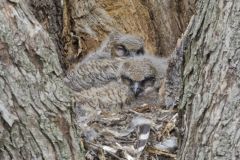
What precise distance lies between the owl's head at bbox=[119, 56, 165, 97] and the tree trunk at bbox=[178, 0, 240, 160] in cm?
220

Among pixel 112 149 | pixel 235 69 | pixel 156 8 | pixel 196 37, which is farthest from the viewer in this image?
pixel 156 8

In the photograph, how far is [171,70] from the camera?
5.48m

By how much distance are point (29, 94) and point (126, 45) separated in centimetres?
321

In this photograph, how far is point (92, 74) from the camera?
5.67 metres

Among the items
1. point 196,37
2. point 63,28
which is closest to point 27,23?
point 196,37

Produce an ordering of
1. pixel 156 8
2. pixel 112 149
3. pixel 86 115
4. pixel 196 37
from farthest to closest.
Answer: pixel 156 8 → pixel 86 115 → pixel 112 149 → pixel 196 37

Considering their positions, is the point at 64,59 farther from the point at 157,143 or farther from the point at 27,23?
the point at 27,23

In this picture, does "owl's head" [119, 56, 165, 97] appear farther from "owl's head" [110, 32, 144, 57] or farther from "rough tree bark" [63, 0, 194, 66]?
"rough tree bark" [63, 0, 194, 66]

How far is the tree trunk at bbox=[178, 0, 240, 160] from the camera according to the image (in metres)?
2.97

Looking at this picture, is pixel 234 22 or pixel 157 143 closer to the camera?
pixel 234 22

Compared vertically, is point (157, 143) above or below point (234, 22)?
below

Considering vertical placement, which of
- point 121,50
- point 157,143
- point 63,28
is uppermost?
point 63,28

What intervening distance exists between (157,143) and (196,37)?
1.26m

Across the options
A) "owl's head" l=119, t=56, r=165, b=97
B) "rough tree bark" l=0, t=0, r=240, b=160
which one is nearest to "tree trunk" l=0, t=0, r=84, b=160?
"rough tree bark" l=0, t=0, r=240, b=160
